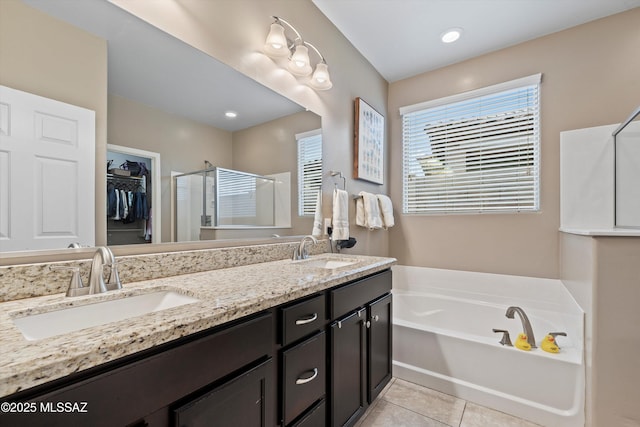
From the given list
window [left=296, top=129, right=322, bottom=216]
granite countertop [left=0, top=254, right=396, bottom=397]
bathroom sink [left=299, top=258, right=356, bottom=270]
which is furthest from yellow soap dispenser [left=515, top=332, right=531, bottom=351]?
window [left=296, top=129, right=322, bottom=216]

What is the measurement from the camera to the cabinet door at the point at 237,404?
2.26 feet

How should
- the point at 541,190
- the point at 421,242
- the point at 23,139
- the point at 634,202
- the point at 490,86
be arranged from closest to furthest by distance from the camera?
the point at 23,139 → the point at 634,202 → the point at 541,190 → the point at 490,86 → the point at 421,242

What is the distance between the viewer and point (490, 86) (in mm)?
2615

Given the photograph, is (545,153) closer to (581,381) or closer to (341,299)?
(581,381)

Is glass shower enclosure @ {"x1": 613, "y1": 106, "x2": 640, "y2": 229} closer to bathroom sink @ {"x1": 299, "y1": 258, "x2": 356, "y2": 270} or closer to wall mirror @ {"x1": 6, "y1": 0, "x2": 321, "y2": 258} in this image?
bathroom sink @ {"x1": 299, "y1": 258, "x2": 356, "y2": 270}

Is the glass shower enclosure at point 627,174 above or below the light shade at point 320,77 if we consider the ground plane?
below

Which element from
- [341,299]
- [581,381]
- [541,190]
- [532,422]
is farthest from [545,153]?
[341,299]

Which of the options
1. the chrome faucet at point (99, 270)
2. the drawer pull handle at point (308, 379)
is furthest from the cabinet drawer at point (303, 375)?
the chrome faucet at point (99, 270)

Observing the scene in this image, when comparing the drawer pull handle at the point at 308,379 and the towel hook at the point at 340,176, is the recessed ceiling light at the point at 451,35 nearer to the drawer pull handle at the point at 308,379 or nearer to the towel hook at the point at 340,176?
the towel hook at the point at 340,176

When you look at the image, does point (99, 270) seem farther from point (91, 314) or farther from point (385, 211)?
point (385, 211)

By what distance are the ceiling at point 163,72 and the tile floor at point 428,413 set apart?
188 cm

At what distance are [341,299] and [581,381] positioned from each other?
4.75 ft

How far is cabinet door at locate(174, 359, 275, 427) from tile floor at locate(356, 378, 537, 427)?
1026 millimetres

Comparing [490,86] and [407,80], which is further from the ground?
[407,80]
